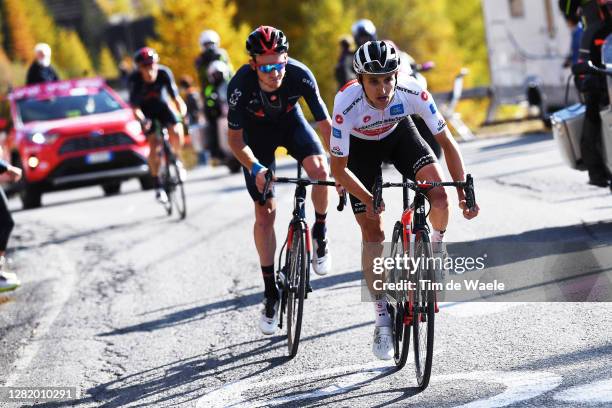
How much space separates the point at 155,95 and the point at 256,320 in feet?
23.1

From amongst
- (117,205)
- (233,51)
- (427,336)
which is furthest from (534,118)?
(233,51)

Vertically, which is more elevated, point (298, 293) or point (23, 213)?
point (298, 293)

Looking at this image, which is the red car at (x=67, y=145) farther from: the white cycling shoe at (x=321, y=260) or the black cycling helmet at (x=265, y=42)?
the black cycling helmet at (x=265, y=42)

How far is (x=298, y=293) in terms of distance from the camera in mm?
7629

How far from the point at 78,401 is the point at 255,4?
75397 millimetres

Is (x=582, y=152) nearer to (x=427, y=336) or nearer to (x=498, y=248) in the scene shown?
(x=498, y=248)

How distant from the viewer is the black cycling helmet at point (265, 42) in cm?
781

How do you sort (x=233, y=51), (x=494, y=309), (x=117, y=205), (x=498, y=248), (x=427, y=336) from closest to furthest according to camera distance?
(x=427, y=336)
(x=494, y=309)
(x=498, y=248)
(x=117, y=205)
(x=233, y=51)

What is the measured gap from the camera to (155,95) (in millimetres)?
15430

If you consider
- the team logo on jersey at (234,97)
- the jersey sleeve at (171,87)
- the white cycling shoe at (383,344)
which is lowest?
the white cycling shoe at (383,344)

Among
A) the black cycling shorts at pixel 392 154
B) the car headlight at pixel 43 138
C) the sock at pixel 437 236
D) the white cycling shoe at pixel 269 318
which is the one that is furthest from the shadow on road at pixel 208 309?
the car headlight at pixel 43 138

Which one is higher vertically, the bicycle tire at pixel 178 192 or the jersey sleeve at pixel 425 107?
the jersey sleeve at pixel 425 107

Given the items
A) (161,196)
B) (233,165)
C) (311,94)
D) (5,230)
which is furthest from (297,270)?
(233,165)

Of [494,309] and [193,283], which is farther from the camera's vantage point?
[193,283]
